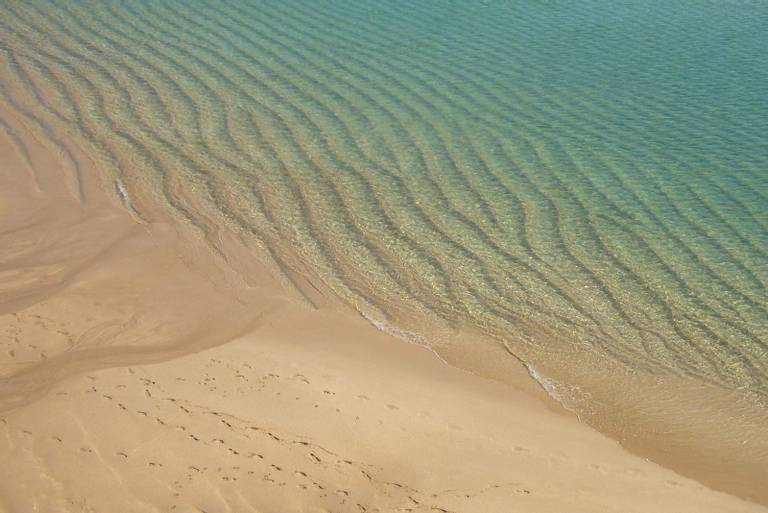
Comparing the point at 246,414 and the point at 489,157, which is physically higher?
the point at 489,157

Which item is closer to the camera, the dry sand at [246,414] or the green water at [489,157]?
the dry sand at [246,414]

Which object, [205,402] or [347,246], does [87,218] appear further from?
[205,402]

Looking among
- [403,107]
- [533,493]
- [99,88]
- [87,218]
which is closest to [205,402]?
[533,493]

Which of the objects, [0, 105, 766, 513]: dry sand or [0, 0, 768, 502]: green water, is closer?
[0, 105, 766, 513]: dry sand

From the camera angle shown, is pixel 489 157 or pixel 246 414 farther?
pixel 489 157
